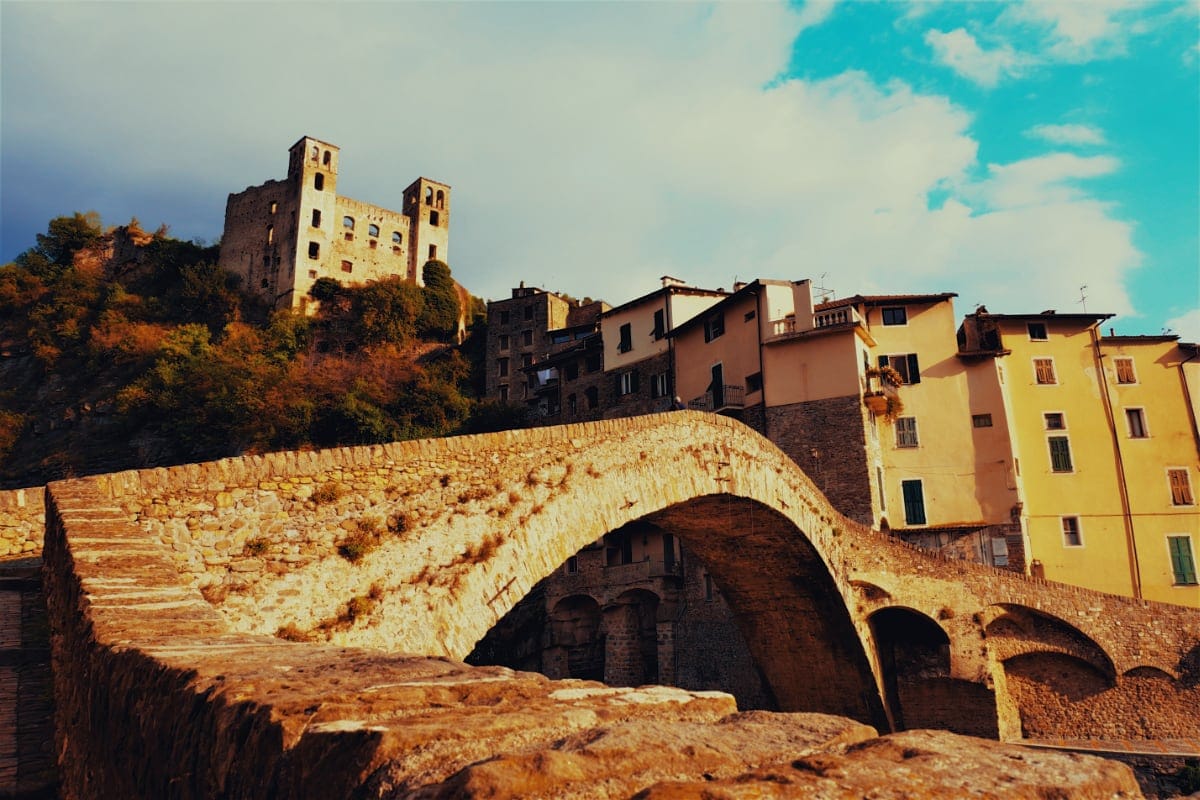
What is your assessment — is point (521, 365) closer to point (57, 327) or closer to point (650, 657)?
point (650, 657)

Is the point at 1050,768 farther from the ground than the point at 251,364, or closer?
closer

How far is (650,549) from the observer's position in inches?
1302

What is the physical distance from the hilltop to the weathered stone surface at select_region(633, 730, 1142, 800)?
40.1 metres

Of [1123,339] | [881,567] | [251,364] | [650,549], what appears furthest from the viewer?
[251,364]

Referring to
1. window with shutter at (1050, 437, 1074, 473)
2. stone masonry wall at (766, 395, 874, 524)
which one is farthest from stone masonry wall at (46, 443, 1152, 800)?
window with shutter at (1050, 437, 1074, 473)

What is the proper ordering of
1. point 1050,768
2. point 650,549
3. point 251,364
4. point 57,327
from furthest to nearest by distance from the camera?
point 57,327
point 251,364
point 650,549
point 1050,768

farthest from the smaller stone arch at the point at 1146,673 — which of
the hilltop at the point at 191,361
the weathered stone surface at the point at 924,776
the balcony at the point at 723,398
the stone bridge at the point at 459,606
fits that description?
the hilltop at the point at 191,361

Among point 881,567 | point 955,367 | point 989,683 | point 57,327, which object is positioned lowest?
point 989,683

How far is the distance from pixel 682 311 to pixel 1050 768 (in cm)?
3491

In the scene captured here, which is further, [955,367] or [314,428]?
[314,428]

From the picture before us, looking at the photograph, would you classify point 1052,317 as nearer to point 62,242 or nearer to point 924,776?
point 924,776

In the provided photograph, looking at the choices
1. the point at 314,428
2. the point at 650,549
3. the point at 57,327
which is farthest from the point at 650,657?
the point at 57,327

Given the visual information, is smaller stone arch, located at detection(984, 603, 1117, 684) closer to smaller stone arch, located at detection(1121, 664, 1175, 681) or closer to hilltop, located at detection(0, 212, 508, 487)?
smaller stone arch, located at detection(1121, 664, 1175, 681)

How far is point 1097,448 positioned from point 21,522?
31948mm
